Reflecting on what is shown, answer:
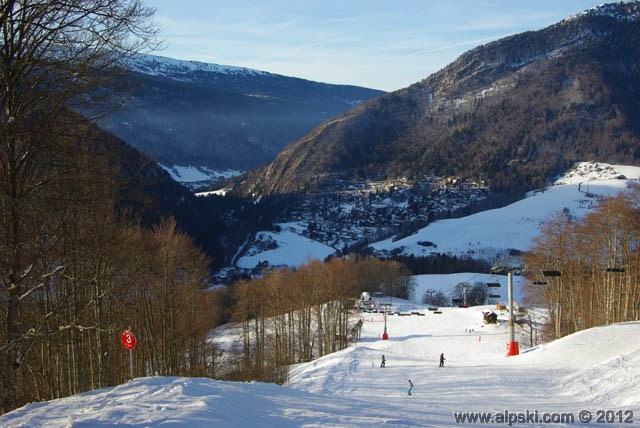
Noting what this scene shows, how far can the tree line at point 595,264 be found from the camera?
36.2 m

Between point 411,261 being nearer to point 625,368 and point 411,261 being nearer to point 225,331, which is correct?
point 225,331

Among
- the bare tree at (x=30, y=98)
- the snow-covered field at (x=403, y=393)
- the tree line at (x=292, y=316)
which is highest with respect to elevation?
the bare tree at (x=30, y=98)

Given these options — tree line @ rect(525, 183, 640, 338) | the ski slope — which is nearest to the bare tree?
the ski slope

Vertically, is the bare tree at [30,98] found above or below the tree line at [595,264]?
above

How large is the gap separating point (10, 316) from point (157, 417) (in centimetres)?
336

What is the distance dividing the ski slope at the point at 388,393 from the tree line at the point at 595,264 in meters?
5.60

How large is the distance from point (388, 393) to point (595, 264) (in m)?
23.6

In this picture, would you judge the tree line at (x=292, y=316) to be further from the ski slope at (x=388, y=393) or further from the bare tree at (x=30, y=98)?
the bare tree at (x=30, y=98)

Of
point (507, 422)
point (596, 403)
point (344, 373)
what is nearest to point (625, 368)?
point (596, 403)

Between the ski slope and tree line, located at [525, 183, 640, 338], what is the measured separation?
5.60m

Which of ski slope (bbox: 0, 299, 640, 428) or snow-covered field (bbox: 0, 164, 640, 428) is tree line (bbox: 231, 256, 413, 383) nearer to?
snow-covered field (bbox: 0, 164, 640, 428)

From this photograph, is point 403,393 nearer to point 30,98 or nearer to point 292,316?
point 30,98

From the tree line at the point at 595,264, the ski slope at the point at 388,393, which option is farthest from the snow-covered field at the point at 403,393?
the tree line at the point at 595,264

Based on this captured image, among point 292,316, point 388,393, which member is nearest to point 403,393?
point 388,393
